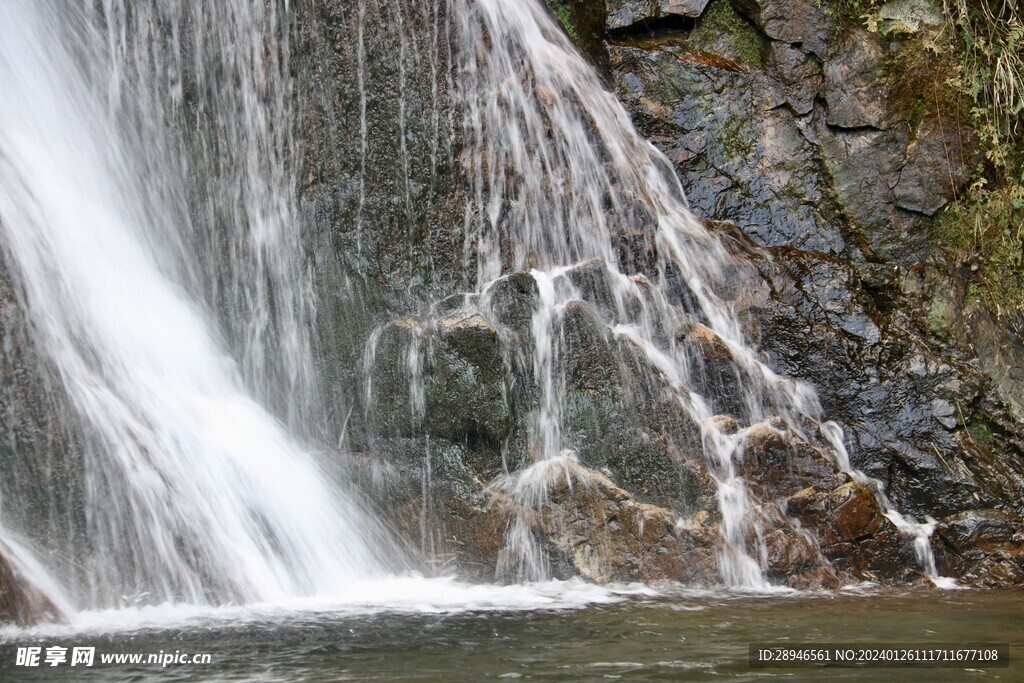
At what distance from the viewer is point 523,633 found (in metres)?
4.27

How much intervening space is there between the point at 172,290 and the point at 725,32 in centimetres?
563

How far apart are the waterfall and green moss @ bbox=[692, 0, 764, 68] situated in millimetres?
4005

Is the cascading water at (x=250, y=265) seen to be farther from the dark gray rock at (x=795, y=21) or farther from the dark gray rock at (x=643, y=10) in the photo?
the dark gray rock at (x=795, y=21)

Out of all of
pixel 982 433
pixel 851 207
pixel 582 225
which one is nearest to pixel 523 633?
pixel 582 225

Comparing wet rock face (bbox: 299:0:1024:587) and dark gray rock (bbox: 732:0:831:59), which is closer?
wet rock face (bbox: 299:0:1024:587)

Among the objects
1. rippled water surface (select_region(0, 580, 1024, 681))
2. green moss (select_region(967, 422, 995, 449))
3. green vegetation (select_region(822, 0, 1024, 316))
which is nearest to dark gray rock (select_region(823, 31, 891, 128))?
green vegetation (select_region(822, 0, 1024, 316))

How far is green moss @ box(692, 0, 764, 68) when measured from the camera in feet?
27.6

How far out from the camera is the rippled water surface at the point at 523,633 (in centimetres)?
357

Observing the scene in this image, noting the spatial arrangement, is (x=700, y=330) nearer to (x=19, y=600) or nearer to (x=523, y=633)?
(x=523, y=633)

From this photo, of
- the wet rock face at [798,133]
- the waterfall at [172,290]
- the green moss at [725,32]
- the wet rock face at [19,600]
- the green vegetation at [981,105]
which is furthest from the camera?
the green moss at [725,32]

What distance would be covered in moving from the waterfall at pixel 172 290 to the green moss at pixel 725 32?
4.00 metres

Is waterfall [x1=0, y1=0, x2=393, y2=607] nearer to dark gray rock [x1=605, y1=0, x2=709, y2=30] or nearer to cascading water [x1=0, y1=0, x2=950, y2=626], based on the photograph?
cascading water [x1=0, y1=0, x2=950, y2=626]

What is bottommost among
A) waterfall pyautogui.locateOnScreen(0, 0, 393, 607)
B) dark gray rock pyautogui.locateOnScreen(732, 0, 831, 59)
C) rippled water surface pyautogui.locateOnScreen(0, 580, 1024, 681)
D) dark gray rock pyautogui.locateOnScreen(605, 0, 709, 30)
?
rippled water surface pyautogui.locateOnScreen(0, 580, 1024, 681)

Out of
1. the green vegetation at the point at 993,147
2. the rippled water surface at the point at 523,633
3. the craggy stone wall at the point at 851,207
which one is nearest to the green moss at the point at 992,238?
the green vegetation at the point at 993,147
